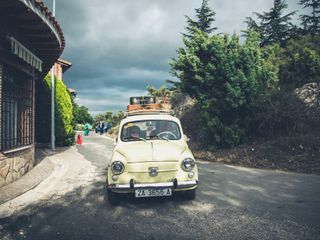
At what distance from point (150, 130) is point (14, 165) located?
4.12 metres

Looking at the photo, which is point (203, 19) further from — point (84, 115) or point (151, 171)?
point (84, 115)

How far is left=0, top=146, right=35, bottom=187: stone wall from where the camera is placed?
23.1 ft

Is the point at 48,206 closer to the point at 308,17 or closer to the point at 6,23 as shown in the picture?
the point at 6,23

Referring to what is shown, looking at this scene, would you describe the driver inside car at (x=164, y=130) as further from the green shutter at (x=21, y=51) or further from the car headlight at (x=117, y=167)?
the green shutter at (x=21, y=51)

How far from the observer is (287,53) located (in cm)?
1852

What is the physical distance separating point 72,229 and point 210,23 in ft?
111

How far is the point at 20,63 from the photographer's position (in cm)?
865

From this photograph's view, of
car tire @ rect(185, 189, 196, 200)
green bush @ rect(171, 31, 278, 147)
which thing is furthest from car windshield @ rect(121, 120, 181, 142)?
green bush @ rect(171, 31, 278, 147)

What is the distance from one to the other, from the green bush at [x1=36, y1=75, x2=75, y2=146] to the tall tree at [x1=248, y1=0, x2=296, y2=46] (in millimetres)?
26445

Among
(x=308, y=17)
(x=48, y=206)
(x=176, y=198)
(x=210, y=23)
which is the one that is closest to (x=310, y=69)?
(x=176, y=198)

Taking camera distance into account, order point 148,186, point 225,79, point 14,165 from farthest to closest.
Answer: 1. point 225,79
2. point 14,165
3. point 148,186

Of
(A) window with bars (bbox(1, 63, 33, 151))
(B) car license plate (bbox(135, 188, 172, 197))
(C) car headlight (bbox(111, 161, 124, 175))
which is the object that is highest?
(A) window with bars (bbox(1, 63, 33, 151))

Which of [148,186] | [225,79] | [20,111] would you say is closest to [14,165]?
[20,111]

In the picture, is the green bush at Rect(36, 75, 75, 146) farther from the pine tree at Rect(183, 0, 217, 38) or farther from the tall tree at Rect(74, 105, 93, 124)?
the tall tree at Rect(74, 105, 93, 124)
